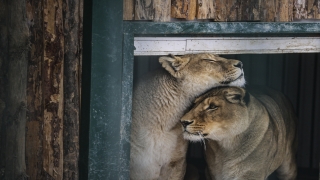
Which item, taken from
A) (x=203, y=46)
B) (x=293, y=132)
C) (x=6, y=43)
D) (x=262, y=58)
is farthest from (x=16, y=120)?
(x=262, y=58)

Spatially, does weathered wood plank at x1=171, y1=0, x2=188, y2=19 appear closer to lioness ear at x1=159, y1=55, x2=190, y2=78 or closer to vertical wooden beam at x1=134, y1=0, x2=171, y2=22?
vertical wooden beam at x1=134, y1=0, x2=171, y2=22

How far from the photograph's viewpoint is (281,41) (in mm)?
6367

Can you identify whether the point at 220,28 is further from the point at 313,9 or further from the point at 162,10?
the point at 313,9

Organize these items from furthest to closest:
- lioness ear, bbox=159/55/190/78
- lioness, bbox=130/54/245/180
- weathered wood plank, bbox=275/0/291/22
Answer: lioness, bbox=130/54/245/180, lioness ear, bbox=159/55/190/78, weathered wood plank, bbox=275/0/291/22

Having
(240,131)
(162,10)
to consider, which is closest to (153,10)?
(162,10)

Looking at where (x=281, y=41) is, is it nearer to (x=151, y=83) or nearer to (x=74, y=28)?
(x=151, y=83)

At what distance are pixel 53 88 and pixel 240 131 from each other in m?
2.00

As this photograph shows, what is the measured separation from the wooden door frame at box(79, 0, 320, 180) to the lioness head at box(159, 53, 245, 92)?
59cm

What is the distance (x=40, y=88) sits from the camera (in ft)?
19.4

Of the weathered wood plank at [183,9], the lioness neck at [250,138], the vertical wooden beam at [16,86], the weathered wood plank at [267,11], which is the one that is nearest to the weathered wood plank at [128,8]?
the weathered wood plank at [183,9]

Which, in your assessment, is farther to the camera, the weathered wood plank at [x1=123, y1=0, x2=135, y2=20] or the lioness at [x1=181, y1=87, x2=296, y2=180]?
the lioness at [x1=181, y1=87, x2=296, y2=180]

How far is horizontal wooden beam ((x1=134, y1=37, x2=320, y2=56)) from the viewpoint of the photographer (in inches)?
231

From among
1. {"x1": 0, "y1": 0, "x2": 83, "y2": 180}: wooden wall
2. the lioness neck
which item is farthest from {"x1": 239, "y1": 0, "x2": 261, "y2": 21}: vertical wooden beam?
{"x1": 0, "y1": 0, "x2": 83, "y2": 180}: wooden wall

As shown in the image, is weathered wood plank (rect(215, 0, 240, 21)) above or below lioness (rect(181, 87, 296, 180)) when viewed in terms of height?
above
